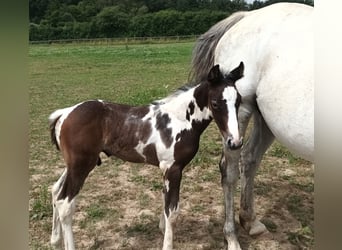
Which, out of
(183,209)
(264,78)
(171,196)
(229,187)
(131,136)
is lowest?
(183,209)

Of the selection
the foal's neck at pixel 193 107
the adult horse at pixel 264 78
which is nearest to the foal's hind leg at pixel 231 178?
the adult horse at pixel 264 78

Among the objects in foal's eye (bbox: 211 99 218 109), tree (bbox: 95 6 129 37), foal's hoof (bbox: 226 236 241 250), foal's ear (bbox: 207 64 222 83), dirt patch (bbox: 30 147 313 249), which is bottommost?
dirt patch (bbox: 30 147 313 249)

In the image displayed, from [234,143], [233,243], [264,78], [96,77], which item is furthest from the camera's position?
[96,77]

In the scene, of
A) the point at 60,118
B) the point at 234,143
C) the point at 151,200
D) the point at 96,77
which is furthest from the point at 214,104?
the point at 96,77

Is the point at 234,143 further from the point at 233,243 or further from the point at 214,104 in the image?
the point at 233,243

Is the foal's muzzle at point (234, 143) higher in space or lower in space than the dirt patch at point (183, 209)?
higher

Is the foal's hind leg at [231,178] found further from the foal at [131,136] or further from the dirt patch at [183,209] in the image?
the foal at [131,136]

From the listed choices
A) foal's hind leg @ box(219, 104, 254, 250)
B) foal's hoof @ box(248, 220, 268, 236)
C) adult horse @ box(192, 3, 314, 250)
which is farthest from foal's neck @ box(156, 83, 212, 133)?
foal's hoof @ box(248, 220, 268, 236)

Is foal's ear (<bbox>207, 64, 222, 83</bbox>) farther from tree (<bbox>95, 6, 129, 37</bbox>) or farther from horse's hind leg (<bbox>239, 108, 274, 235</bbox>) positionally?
horse's hind leg (<bbox>239, 108, 274, 235</bbox>)

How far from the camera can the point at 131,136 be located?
7.02 feet

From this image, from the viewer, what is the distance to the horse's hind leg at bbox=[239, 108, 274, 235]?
2.99 m

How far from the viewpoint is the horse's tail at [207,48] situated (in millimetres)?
2887

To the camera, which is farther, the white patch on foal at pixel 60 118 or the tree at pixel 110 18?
the tree at pixel 110 18

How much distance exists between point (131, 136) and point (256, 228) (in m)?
1.42
